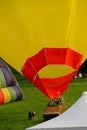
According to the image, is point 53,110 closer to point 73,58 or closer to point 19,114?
point 19,114

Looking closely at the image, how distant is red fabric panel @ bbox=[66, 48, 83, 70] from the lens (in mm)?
9008

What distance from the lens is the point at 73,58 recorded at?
29.8ft

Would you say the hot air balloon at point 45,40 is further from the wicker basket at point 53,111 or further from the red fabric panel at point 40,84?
the wicker basket at point 53,111

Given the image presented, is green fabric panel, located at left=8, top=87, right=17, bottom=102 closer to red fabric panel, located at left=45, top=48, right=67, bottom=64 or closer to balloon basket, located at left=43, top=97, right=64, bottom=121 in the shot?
balloon basket, located at left=43, top=97, right=64, bottom=121

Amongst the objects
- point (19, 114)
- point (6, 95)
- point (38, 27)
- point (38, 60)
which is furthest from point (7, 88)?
point (38, 60)

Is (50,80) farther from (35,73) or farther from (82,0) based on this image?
(82,0)

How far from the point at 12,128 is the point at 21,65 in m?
3.82

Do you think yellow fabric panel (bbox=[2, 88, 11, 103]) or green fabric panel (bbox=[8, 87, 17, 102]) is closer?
yellow fabric panel (bbox=[2, 88, 11, 103])

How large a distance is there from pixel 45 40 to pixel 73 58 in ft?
2.02

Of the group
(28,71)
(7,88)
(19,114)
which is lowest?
(19,114)

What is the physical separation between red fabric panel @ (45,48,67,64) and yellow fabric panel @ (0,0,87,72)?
8 centimetres

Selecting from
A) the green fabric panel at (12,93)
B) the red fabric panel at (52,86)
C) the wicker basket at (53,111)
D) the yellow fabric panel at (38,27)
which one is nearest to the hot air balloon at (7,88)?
the green fabric panel at (12,93)

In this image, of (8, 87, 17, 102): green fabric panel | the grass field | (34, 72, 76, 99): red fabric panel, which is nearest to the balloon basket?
the grass field

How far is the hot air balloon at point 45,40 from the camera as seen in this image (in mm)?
8844
